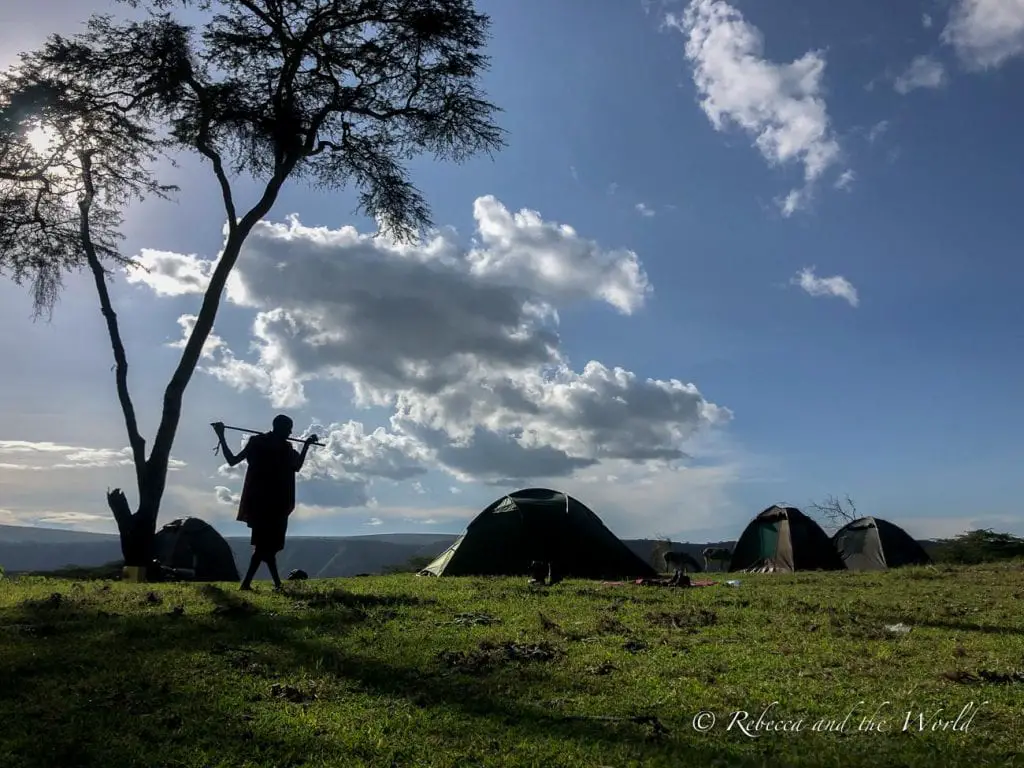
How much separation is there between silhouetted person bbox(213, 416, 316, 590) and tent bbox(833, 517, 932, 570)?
19.3 metres

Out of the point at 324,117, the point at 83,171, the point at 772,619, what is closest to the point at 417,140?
the point at 324,117

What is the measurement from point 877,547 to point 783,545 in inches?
131

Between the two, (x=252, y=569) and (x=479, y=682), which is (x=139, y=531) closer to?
(x=252, y=569)

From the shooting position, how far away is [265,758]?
4418 millimetres

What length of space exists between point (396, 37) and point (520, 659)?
1766cm

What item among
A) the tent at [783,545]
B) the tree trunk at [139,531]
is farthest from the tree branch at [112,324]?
the tent at [783,545]

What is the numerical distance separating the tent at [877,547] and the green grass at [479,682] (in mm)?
14575

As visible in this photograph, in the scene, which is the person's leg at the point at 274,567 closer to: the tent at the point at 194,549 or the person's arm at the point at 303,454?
the person's arm at the point at 303,454

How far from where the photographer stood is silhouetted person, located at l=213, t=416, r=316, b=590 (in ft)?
38.2

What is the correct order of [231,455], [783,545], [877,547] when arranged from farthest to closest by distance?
1. [877,547]
2. [783,545]
3. [231,455]

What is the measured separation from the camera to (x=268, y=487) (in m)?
11.7

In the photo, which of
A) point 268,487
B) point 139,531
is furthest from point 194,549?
point 268,487

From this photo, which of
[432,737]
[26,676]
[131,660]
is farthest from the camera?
[131,660]

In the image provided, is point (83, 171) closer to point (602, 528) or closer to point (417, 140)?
point (417, 140)
